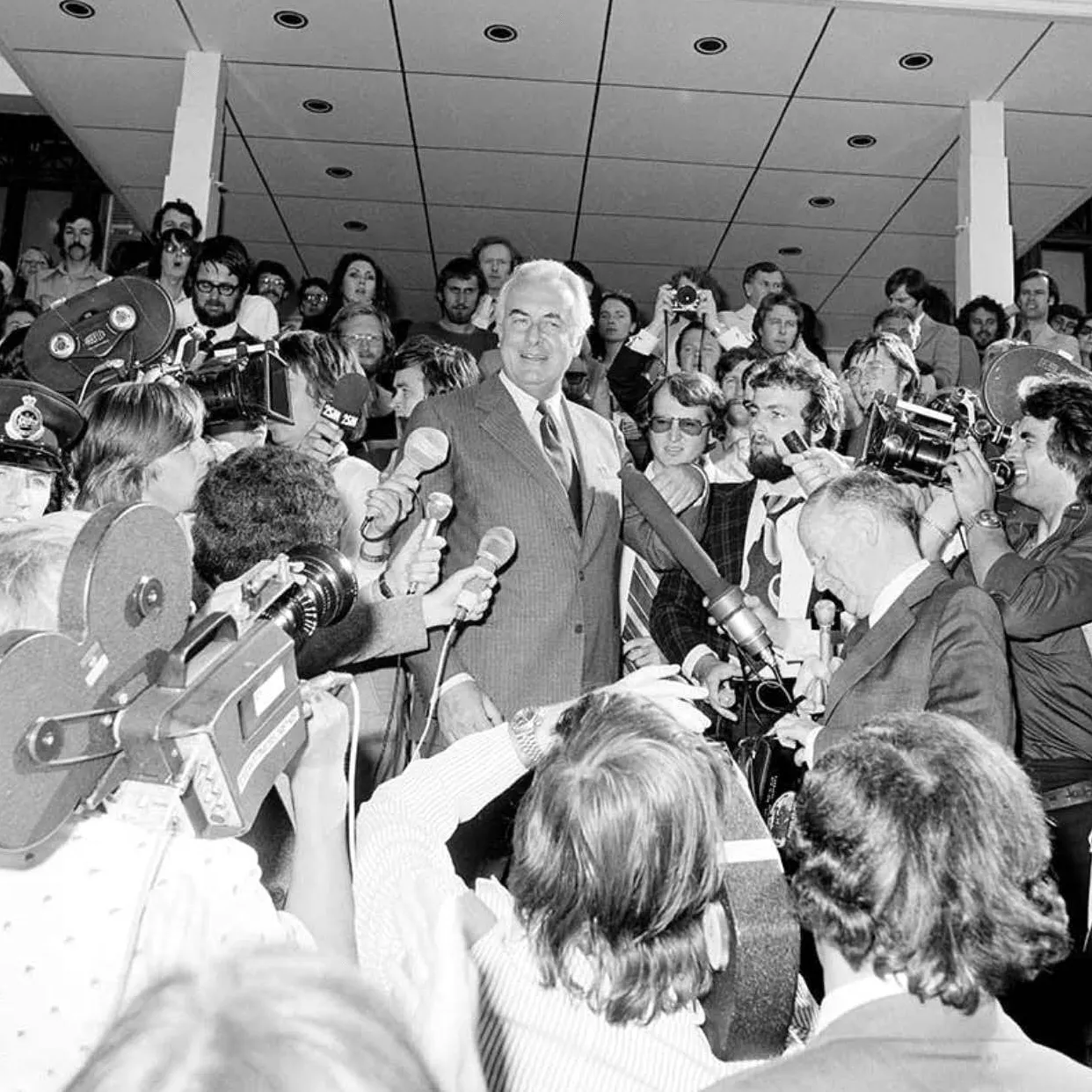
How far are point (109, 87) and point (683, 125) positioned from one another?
2.52 meters

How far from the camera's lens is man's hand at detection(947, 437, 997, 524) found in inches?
89.1

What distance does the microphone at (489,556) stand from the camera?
1946 millimetres

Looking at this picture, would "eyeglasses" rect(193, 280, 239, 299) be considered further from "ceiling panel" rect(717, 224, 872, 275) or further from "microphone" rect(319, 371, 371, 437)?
"ceiling panel" rect(717, 224, 872, 275)

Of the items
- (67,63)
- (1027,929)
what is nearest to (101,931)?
(1027,929)

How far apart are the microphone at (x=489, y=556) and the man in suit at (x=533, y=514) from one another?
91 mm

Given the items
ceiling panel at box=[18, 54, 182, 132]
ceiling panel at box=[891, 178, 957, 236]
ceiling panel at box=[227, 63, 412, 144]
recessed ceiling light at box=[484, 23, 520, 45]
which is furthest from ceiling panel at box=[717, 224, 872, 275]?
ceiling panel at box=[18, 54, 182, 132]

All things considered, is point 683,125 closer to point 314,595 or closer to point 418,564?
point 418,564

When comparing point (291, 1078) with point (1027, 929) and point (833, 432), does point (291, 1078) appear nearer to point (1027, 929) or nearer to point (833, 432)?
point (1027, 929)

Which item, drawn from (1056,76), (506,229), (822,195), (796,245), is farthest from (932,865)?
(796,245)

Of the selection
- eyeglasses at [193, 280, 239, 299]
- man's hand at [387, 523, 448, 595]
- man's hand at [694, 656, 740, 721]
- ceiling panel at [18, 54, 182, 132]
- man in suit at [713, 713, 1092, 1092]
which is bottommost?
man in suit at [713, 713, 1092, 1092]

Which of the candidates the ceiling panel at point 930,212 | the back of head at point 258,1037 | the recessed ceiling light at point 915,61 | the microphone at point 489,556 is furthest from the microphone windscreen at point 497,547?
the ceiling panel at point 930,212

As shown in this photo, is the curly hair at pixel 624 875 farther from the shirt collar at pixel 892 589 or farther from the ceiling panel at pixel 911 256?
the ceiling panel at pixel 911 256

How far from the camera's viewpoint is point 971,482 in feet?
7.48

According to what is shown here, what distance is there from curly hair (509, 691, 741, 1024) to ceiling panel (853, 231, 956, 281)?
594 cm
